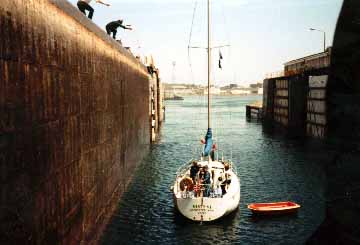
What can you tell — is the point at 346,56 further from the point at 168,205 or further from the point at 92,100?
the point at 168,205

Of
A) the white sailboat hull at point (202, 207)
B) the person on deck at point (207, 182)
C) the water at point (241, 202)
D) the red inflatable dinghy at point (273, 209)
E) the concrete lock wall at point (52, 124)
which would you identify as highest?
the concrete lock wall at point (52, 124)

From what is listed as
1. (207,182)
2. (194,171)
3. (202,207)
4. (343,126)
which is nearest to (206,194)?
(202,207)

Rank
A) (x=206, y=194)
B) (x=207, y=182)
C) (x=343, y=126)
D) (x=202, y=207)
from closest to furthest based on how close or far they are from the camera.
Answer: (x=343, y=126), (x=202, y=207), (x=206, y=194), (x=207, y=182)

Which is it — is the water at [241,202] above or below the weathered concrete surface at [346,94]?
below

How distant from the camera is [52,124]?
11.1 meters

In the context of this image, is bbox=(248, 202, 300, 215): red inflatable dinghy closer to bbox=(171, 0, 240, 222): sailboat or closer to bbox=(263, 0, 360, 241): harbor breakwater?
bbox=(171, 0, 240, 222): sailboat

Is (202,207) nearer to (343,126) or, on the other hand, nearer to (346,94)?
(343,126)

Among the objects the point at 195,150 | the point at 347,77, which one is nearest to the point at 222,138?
the point at 195,150

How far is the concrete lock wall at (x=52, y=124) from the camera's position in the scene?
8.18 metres

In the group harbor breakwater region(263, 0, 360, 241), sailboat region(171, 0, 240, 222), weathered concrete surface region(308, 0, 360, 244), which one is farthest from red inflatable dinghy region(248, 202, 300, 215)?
weathered concrete surface region(308, 0, 360, 244)

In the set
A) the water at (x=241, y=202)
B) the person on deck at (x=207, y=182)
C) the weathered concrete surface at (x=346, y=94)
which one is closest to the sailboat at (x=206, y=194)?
the person on deck at (x=207, y=182)

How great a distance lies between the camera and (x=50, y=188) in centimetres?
1077

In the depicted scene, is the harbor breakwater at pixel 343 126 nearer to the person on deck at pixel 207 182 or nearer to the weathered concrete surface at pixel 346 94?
the weathered concrete surface at pixel 346 94

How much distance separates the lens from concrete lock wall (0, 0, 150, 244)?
26.8 ft
